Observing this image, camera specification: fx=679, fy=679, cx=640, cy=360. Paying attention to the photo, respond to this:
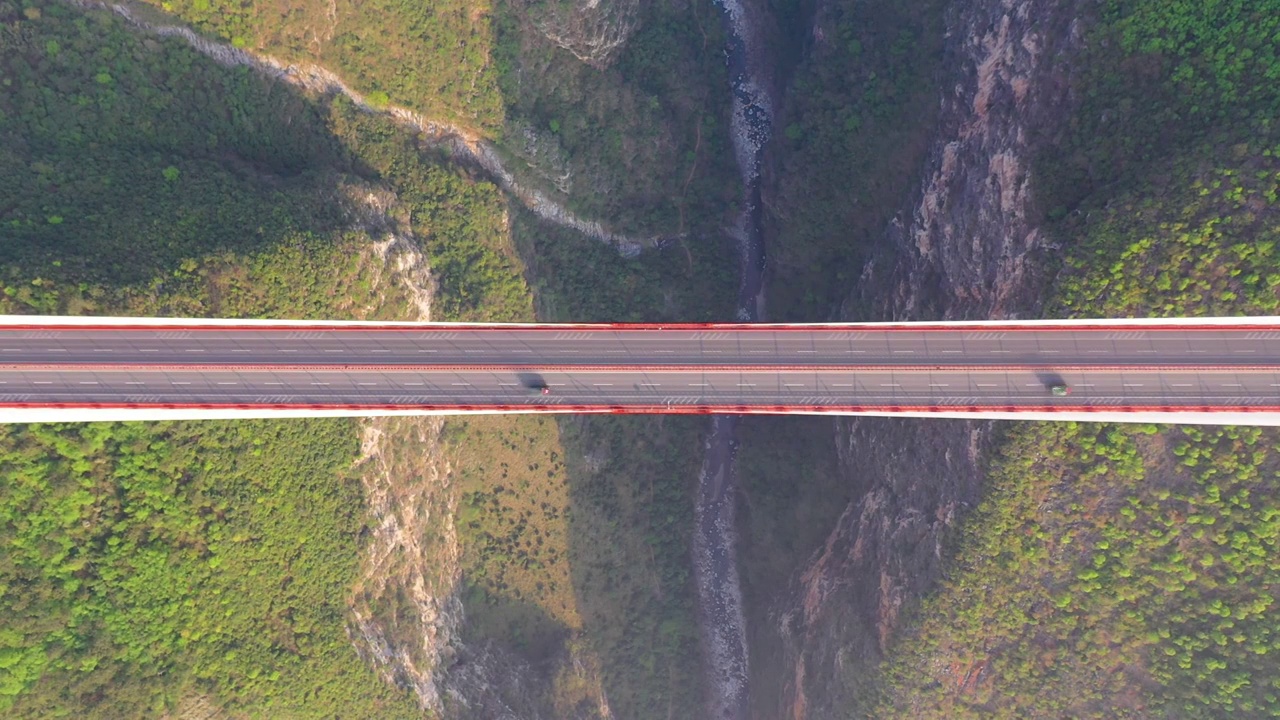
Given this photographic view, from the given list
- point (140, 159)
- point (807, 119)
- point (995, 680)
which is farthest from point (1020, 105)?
point (140, 159)

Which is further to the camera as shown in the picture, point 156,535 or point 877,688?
point 877,688

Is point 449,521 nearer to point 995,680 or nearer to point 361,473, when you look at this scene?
point 361,473

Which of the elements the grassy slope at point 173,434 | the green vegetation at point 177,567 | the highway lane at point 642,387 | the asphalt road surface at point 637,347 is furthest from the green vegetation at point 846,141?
the green vegetation at point 177,567

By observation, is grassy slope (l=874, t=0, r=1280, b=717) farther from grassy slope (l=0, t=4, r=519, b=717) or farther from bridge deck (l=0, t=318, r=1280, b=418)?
grassy slope (l=0, t=4, r=519, b=717)

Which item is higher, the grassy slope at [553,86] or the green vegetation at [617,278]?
the grassy slope at [553,86]

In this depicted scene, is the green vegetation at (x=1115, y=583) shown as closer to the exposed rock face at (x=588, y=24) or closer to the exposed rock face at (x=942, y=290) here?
the exposed rock face at (x=942, y=290)

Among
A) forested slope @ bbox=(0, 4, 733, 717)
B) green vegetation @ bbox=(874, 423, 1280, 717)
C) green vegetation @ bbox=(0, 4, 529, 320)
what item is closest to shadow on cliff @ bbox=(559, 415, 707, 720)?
forested slope @ bbox=(0, 4, 733, 717)
